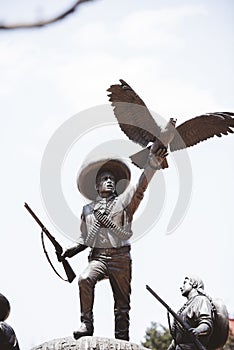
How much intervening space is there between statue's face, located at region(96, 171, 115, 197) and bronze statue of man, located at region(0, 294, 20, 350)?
1.29m

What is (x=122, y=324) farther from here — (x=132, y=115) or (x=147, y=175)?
(x=132, y=115)

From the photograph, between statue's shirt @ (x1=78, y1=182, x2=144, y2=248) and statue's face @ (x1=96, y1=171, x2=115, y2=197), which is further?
statue's face @ (x1=96, y1=171, x2=115, y2=197)

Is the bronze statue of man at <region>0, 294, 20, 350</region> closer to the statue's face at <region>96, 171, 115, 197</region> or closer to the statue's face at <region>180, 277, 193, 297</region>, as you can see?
the statue's face at <region>96, 171, 115, 197</region>

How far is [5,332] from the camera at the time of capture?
17.9ft

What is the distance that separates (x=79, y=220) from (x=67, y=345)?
1238 millimetres

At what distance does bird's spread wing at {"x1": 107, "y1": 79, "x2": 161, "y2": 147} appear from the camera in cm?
600

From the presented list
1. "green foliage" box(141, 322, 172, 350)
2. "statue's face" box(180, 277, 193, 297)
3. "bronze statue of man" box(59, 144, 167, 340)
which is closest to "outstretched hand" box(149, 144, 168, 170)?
"bronze statue of man" box(59, 144, 167, 340)

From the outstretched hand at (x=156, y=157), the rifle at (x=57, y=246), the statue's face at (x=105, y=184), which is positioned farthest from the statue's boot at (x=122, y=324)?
the outstretched hand at (x=156, y=157)

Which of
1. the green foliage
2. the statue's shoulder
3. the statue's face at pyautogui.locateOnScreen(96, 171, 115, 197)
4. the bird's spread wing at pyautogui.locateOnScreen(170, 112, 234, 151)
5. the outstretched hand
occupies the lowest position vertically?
the green foliage

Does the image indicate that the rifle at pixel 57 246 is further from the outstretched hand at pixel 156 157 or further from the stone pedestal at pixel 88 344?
the outstretched hand at pixel 156 157

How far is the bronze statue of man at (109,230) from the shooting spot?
5.56m

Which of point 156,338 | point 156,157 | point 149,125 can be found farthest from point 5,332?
point 156,338

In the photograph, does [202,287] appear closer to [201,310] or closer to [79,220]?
[201,310]

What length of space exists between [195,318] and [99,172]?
1.60 m
